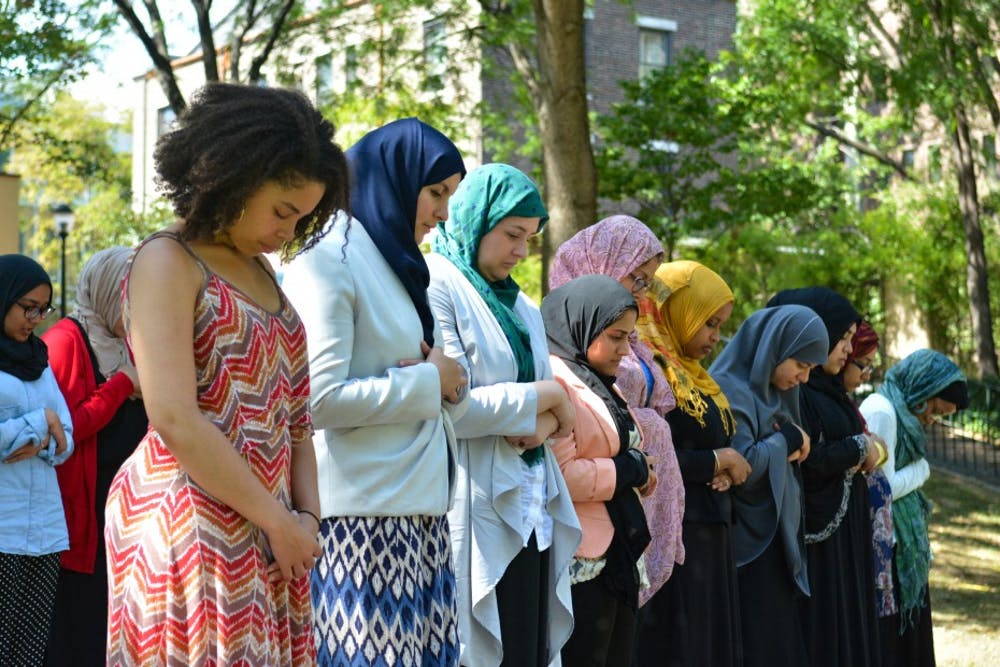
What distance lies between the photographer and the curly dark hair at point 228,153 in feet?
9.31

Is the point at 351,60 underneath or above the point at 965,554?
above

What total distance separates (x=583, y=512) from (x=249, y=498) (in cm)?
221

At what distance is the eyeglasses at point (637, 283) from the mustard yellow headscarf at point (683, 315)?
0.86 feet

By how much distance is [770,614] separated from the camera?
6039 millimetres

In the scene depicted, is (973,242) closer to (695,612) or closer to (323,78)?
(323,78)

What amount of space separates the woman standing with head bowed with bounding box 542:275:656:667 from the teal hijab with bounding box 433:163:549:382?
0.54 m

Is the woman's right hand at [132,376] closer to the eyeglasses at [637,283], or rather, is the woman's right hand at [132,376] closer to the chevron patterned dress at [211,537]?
the eyeglasses at [637,283]

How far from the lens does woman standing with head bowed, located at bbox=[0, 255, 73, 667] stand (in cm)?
495

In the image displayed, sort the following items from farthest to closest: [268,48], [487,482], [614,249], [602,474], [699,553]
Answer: [268,48], [699,553], [614,249], [602,474], [487,482]

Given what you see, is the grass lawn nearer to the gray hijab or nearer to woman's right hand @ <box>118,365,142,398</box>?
the gray hijab

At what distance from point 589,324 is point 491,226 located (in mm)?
717

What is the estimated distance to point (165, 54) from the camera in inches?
602

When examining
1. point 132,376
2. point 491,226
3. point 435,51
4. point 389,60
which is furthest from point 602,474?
point 435,51

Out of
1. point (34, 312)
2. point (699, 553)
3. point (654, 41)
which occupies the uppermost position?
point (654, 41)
